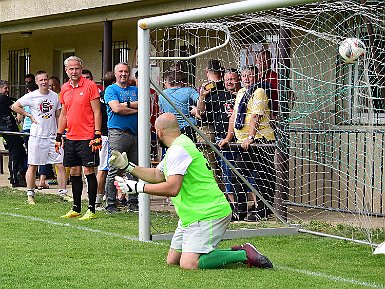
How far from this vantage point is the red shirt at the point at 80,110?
1266cm

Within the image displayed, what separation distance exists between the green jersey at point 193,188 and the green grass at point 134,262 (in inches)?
20.2

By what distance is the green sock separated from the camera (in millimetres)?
8453

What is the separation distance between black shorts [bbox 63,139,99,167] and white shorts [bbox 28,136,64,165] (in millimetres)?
2091

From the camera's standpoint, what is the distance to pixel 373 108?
11250 millimetres

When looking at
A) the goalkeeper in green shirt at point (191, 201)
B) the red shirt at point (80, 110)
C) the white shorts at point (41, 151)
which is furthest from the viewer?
the white shorts at point (41, 151)

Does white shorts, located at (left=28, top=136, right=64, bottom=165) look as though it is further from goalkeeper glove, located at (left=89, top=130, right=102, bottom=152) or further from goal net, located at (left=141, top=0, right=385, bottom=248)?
goal net, located at (left=141, top=0, right=385, bottom=248)

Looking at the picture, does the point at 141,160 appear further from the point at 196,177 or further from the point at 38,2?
the point at 38,2

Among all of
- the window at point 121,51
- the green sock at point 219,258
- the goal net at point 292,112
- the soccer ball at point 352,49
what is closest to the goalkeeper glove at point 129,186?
the green sock at point 219,258

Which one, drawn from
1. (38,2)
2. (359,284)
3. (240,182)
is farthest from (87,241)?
(38,2)

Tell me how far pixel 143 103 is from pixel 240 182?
2.28 metres

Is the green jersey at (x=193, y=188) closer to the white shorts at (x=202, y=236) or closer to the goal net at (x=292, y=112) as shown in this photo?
the white shorts at (x=202, y=236)

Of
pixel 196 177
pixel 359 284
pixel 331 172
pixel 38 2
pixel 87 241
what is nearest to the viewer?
pixel 359 284

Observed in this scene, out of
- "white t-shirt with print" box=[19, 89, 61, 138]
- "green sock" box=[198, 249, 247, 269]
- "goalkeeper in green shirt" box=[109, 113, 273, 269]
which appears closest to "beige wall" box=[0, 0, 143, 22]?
"white t-shirt with print" box=[19, 89, 61, 138]

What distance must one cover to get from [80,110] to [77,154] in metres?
0.60
